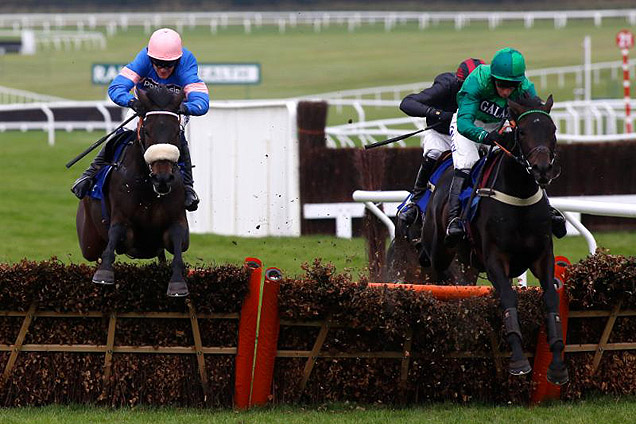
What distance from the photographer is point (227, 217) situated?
13039mm

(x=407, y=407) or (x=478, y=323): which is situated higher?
(x=478, y=323)

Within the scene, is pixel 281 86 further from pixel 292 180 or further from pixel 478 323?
pixel 478 323

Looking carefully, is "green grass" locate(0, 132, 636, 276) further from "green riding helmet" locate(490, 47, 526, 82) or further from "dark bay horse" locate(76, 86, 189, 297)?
"green riding helmet" locate(490, 47, 526, 82)

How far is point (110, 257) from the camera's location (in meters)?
6.47

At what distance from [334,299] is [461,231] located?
1104 mm

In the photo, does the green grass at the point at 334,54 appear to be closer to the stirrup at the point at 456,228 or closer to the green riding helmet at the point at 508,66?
the stirrup at the point at 456,228

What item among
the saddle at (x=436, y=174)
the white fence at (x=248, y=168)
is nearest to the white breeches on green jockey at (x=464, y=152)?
the saddle at (x=436, y=174)

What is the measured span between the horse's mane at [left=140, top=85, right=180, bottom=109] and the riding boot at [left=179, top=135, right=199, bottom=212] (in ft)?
1.28

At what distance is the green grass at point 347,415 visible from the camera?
19.7ft

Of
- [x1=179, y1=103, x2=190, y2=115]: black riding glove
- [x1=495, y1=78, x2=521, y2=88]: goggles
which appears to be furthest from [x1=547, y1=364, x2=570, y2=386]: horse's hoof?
[x1=179, y1=103, x2=190, y2=115]: black riding glove

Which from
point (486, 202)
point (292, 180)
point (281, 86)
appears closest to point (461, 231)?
point (486, 202)

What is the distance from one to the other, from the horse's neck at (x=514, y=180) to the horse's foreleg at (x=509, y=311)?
37cm

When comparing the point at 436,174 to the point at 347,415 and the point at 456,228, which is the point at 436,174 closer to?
the point at 456,228

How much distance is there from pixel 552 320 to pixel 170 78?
8.45 feet
